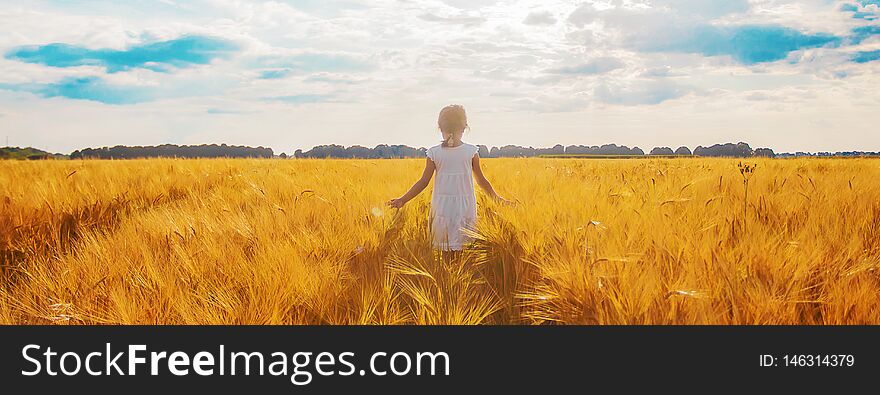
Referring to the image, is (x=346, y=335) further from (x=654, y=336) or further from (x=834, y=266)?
(x=834, y=266)

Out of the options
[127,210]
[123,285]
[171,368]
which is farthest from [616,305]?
[127,210]

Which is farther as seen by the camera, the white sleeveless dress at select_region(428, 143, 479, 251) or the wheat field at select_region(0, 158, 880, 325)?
the white sleeveless dress at select_region(428, 143, 479, 251)

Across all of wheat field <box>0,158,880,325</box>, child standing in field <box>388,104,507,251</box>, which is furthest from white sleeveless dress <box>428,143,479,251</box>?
wheat field <box>0,158,880,325</box>

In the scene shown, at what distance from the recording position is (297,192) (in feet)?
15.8

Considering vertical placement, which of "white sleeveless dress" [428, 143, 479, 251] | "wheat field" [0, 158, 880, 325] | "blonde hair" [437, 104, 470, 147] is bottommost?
"wheat field" [0, 158, 880, 325]

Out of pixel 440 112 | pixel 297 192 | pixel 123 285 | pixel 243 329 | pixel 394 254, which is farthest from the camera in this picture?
pixel 297 192

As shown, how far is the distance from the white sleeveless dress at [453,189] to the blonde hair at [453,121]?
0.32 feet

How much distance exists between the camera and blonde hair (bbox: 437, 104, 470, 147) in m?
3.68

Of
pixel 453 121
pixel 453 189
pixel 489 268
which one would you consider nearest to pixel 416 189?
pixel 453 189

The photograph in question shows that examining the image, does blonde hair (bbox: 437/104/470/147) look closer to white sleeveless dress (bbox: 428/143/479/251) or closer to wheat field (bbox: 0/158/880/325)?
white sleeveless dress (bbox: 428/143/479/251)

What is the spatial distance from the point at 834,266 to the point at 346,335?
1799mm

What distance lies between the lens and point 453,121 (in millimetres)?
3676

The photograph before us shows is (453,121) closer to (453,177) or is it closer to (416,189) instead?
(453,177)

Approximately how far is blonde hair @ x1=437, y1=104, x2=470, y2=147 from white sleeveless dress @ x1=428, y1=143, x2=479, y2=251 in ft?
0.32
